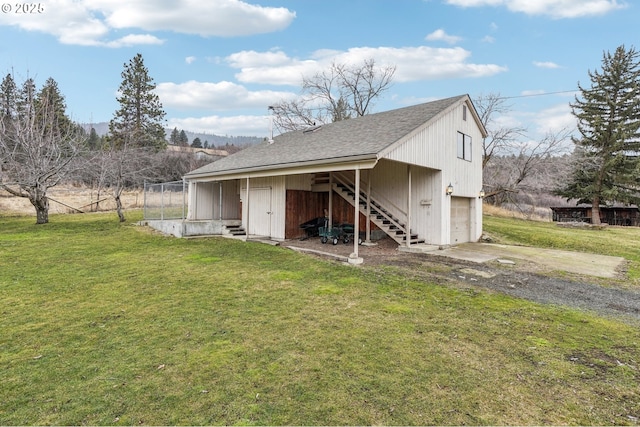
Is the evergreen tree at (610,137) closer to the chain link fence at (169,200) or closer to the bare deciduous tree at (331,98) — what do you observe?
the bare deciduous tree at (331,98)

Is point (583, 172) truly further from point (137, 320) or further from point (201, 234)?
point (137, 320)

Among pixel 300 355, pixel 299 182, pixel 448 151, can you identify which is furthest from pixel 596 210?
pixel 300 355

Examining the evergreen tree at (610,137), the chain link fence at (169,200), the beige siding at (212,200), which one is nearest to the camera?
the chain link fence at (169,200)

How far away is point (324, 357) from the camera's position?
3.53 m

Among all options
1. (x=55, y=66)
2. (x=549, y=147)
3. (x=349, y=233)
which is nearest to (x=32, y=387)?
(x=349, y=233)

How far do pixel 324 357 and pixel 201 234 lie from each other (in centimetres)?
1134

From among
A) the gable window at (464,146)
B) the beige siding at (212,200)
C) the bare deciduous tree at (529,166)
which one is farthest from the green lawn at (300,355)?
the bare deciduous tree at (529,166)

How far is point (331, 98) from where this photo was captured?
27.7m

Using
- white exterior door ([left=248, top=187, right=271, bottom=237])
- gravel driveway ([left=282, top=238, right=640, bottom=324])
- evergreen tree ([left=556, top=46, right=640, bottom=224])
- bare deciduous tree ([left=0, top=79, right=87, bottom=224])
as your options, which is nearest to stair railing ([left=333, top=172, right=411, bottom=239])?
gravel driveway ([left=282, top=238, right=640, bottom=324])

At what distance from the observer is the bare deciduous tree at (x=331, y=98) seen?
88.8 ft

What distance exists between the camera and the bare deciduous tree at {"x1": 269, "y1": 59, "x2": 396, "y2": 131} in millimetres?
27078

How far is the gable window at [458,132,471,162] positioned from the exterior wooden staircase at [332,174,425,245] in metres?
3.47

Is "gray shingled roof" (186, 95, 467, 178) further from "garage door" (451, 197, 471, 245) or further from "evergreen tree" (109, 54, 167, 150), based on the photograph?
"evergreen tree" (109, 54, 167, 150)
